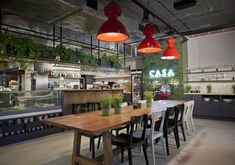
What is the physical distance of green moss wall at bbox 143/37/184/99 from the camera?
8.64 m

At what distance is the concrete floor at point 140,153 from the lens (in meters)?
3.40

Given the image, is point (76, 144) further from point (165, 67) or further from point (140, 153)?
point (165, 67)

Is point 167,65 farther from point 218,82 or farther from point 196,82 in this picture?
point 218,82

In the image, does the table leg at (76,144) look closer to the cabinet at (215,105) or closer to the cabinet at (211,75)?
the cabinet at (215,105)

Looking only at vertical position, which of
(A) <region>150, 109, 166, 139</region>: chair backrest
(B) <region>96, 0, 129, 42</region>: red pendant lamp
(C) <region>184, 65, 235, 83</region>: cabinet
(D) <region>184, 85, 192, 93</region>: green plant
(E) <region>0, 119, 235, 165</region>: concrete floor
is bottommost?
(E) <region>0, 119, 235, 165</region>: concrete floor

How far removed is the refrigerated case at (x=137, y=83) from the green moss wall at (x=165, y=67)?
0.39 meters

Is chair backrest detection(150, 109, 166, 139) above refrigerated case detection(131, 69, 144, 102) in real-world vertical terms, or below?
below

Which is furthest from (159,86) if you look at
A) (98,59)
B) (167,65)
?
(98,59)

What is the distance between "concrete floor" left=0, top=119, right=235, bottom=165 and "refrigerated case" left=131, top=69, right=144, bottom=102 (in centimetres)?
526

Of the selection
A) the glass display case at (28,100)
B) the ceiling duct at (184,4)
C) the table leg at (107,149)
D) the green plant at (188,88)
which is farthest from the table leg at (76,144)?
the green plant at (188,88)

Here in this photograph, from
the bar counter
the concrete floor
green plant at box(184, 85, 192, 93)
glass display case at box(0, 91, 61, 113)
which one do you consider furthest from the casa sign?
glass display case at box(0, 91, 61, 113)

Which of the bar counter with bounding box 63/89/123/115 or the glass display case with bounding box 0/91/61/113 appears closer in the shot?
the glass display case with bounding box 0/91/61/113

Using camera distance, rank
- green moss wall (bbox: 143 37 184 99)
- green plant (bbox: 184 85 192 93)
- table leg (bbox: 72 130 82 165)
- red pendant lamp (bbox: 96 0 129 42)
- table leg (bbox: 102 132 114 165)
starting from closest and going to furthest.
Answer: table leg (bbox: 102 132 114 165), red pendant lamp (bbox: 96 0 129 42), table leg (bbox: 72 130 82 165), green plant (bbox: 184 85 192 93), green moss wall (bbox: 143 37 184 99)

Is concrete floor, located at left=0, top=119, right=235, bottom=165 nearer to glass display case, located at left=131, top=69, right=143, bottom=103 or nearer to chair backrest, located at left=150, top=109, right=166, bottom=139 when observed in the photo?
chair backrest, located at left=150, top=109, right=166, bottom=139
